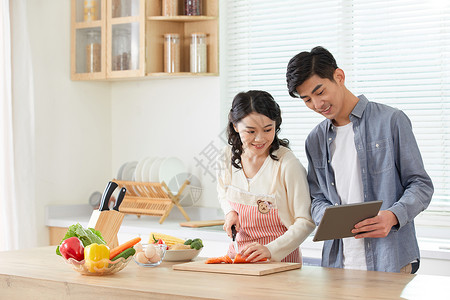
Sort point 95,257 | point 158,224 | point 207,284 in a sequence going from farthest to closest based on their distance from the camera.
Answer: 1. point 158,224
2. point 95,257
3. point 207,284

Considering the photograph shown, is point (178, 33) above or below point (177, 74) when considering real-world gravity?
above

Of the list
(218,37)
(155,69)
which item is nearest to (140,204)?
(155,69)

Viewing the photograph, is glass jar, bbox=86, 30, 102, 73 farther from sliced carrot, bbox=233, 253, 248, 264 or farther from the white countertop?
sliced carrot, bbox=233, 253, 248, 264

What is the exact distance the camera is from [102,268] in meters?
1.97

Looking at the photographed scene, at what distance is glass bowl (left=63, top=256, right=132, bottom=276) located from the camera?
6.46ft

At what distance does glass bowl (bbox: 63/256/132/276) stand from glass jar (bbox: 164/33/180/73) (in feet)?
6.89

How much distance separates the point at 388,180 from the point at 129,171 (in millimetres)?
2397

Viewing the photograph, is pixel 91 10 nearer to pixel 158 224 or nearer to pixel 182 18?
pixel 182 18

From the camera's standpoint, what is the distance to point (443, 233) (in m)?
3.31

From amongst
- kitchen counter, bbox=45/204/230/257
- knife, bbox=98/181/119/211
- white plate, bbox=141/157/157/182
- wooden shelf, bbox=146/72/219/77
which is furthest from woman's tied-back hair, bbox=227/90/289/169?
white plate, bbox=141/157/157/182

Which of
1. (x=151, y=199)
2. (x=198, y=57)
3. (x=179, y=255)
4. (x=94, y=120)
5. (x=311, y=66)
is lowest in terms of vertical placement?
(x=151, y=199)

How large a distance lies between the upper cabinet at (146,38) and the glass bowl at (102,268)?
207 centimetres

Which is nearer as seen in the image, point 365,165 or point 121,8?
point 365,165

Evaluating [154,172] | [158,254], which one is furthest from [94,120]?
[158,254]
